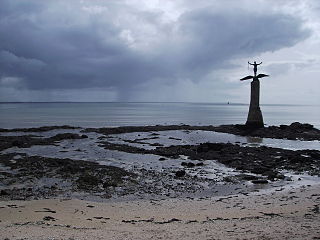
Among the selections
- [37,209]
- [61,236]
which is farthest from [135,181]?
[61,236]

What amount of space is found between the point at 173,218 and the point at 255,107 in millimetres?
33758

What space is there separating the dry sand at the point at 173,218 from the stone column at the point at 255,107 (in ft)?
92.1

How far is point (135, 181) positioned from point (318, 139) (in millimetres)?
28016

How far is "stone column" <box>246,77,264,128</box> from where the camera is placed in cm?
4091

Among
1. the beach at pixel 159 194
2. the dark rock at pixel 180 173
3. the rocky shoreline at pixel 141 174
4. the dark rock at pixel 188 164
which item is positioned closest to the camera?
the beach at pixel 159 194

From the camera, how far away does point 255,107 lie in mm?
41781

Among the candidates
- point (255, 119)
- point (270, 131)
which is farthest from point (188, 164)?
point (255, 119)

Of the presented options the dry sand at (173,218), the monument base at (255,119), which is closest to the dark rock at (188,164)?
the dry sand at (173,218)

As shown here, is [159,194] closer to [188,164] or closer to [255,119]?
[188,164]

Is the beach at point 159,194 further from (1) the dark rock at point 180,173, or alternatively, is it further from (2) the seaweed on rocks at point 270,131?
(2) the seaweed on rocks at point 270,131

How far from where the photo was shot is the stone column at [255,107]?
134 ft

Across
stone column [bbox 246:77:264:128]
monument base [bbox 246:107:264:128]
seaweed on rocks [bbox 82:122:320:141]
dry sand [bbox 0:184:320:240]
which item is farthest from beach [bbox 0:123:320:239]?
monument base [bbox 246:107:264:128]

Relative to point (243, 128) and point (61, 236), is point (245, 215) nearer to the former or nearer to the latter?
point (61, 236)

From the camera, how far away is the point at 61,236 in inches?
309
